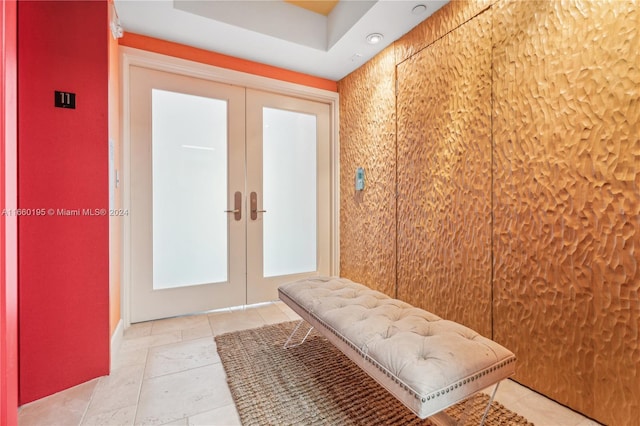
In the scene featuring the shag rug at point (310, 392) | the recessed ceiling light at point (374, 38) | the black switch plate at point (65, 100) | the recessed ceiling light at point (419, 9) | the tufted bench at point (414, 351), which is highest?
the recessed ceiling light at point (374, 38)

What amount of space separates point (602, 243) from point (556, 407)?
89 cm

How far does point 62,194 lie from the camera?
1604 mm

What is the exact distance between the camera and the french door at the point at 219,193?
255 centimetres

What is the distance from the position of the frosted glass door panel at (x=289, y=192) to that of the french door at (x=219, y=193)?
11 millimetres

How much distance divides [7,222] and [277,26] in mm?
2396

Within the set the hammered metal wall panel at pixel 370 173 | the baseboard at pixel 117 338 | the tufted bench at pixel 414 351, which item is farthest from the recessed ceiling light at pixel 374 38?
the baseboard at pixel 117 338

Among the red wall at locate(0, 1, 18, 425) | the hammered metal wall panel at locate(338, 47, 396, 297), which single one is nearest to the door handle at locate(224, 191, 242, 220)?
the hammered metal wall panel at locate(338, 47, 396, 297)

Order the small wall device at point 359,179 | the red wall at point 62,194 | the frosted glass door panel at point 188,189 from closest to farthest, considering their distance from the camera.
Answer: the red wall at point 62,194, the frosted glass door panel at point 188,189, the small wall device at point 359,179

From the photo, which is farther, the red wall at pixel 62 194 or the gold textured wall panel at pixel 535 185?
the red wall at pixel 62 194

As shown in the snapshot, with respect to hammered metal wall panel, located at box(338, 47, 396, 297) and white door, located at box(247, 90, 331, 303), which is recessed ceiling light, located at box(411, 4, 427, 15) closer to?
hammered metal wall panel, located at box(338, 47, 396, 297)

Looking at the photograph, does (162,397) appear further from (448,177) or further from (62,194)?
(448,177)

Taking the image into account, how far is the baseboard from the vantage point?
1962 mm

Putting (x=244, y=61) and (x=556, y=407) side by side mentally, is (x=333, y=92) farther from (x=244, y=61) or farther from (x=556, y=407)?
(x=556, y=407)

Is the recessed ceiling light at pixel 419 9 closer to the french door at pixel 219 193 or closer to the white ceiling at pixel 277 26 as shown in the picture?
the white ceiling at pixel 277 26
